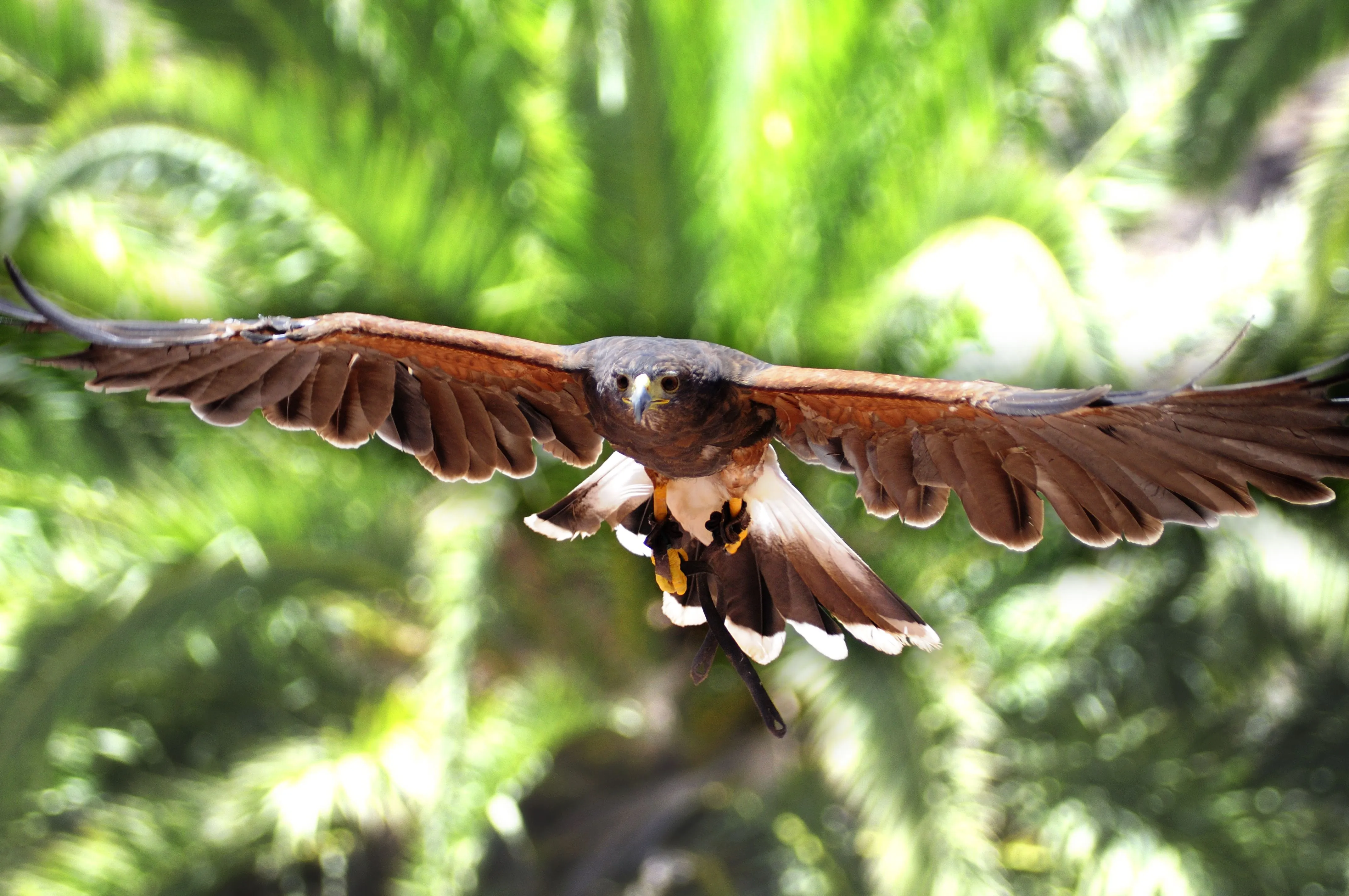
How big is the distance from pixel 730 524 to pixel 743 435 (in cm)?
32

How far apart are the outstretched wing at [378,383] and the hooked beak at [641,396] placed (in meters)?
0.38

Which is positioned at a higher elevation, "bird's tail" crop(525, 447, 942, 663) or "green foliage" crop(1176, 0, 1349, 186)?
"green foliage" crop(1176, 0, 1349, 186)

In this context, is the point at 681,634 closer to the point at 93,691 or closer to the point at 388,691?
the point at 388,691

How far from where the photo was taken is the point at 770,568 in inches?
125

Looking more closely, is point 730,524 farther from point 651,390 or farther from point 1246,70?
point 1246,70

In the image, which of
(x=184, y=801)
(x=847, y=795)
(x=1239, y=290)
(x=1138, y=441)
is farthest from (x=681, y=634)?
(x=1138, y=441)

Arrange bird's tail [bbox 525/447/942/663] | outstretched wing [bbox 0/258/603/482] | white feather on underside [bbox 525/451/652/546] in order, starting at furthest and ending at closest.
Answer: white feather on underside [bbox 525/451/652/546]
bird's tail [bbox 525/447/942/663]
outstretched wing [bbox 0/258/603/482]

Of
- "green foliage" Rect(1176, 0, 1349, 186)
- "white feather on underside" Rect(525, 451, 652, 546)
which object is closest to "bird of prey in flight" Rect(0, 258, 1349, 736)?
"white feather on underside" Rect(525, 451, 652, 546)

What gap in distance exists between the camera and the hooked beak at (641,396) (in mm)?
2525

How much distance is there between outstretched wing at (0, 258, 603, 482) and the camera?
2.93m

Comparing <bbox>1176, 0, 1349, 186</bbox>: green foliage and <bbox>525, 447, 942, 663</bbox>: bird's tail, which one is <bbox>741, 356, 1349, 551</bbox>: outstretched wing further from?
<bbox>1176, 0, 1349, 186</bbox>: green foliage

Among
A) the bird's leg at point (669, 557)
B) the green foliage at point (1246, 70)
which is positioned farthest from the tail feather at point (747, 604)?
the green foliage at point (1246, 70)

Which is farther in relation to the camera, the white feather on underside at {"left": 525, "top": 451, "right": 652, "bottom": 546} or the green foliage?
the green foliage

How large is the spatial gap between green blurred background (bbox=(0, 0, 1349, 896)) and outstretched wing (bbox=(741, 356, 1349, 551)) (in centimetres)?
125
